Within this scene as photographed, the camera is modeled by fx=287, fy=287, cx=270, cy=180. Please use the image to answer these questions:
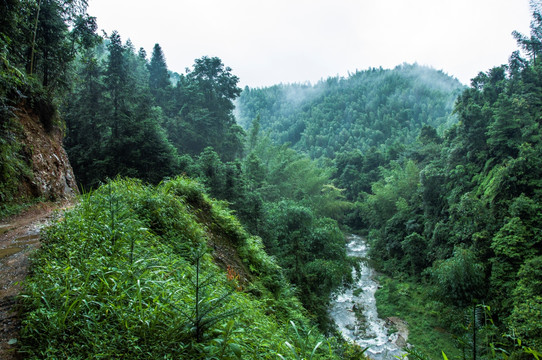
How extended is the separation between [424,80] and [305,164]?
8468 centimetres

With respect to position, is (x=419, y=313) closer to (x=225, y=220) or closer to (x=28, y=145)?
(x=225, y=220)

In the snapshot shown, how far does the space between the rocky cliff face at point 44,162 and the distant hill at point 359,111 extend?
40305 millimetres

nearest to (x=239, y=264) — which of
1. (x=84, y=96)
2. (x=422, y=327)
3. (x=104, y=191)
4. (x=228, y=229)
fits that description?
(x=228, y=229)

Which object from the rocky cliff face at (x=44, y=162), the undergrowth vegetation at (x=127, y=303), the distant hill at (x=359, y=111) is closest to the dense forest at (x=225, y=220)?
the undergrowth vegetation at (x=127, y=303)

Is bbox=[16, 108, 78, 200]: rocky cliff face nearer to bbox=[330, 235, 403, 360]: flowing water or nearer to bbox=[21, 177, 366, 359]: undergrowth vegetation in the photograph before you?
bbox=[21, 177, 366, 359]: undergrowth vegetation

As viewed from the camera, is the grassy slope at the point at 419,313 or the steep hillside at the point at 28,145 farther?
the grassy slope at the point at 419,313

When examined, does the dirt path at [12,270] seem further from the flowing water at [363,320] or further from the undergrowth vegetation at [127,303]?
the flowing water at [363,320]

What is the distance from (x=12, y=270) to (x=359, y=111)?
77637 mm

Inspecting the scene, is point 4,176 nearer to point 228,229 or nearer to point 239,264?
point 228,229

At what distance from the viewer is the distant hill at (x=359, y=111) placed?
60.7 m

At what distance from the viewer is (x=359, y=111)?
73.8 metres

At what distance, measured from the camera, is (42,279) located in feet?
7.41

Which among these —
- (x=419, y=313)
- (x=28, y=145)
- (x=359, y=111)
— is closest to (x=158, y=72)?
(x=28, y=145)

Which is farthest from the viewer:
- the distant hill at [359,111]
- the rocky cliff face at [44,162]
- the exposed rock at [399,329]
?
the distant hill at [359,111]
